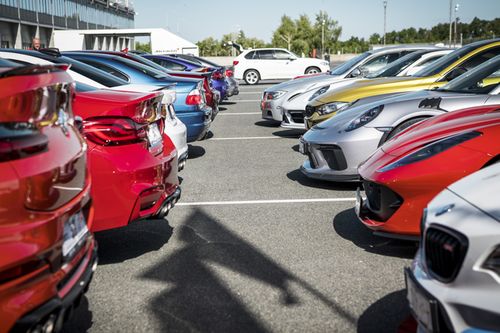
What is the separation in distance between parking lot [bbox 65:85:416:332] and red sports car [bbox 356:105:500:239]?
37 centimetres

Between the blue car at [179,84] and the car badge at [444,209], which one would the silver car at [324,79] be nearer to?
the blue car at [179,84]

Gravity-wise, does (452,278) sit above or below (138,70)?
below

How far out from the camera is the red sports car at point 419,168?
396cm

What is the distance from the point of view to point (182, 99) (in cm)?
862

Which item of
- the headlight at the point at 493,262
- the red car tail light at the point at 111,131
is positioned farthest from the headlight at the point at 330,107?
the headlight at the point at 493,262

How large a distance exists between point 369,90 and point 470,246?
20.7ft

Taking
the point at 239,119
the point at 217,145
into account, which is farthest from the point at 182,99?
the point at 239,119

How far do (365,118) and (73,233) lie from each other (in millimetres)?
4135

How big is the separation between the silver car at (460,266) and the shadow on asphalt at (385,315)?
0.74m

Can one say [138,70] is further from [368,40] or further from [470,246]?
[368,40]

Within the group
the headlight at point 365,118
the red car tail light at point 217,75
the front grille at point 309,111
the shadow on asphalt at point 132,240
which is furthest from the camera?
the red car tail light at point 217,75

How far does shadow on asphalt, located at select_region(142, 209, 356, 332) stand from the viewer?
3455 mm

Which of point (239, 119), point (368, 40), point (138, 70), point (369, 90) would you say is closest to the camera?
point (369, 90)

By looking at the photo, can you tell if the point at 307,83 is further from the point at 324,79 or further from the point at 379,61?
the point at 379,61
